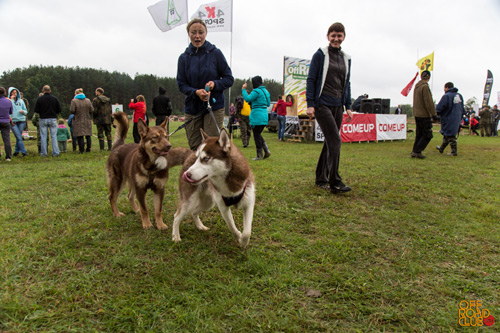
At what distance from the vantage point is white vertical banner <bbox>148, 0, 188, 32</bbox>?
1185 centimetres

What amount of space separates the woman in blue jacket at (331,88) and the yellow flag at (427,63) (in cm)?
1676

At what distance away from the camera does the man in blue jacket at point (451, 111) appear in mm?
9016

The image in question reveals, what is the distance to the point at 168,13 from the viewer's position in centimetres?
1233

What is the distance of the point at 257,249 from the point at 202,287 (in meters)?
0.77

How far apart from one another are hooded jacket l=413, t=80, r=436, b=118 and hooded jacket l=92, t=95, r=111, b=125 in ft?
33.2

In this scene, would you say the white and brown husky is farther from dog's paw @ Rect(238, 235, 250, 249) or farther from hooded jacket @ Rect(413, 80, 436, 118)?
hooded jacket @ Rect(413, 80, 436, 118)

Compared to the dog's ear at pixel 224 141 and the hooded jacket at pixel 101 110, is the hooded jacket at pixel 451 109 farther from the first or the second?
the hooded jacket at pixel 101 110

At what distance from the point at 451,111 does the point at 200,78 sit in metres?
9.02

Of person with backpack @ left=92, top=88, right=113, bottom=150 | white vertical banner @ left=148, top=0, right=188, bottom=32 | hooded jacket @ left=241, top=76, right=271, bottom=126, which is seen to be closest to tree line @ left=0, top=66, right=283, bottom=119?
white vertical banner @ left=148, top=0, right=188, bottom=32

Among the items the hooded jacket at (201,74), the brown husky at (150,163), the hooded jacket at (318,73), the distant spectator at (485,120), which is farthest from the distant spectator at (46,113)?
the distant spectator at (485,120)

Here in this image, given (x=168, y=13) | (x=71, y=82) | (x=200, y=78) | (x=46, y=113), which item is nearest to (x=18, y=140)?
(x=46, y=113)

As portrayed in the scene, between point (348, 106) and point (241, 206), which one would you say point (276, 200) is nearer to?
point (241, 206)

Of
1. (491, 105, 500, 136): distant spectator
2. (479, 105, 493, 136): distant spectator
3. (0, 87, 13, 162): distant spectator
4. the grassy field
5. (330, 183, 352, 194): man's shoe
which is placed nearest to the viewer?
the grassy field

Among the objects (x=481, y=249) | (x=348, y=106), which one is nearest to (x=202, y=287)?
(x=481, y=249)
